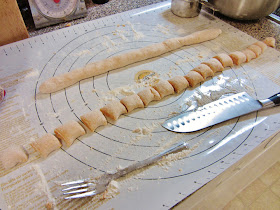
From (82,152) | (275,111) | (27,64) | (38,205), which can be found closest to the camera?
(38,205)

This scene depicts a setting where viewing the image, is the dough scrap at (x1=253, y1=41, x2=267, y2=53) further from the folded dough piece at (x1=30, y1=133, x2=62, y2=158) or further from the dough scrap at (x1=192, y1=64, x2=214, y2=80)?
the folded dough piece at (x1=30, y1=133, x2=62, y2=158)

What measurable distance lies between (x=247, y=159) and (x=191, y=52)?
1.98 ft

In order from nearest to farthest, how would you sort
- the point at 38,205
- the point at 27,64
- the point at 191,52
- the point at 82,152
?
the point at 38,205
the point at 82,152
the point at 27,64
the point at 191,52

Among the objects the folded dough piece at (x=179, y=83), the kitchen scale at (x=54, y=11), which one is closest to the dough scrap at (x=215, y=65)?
the folded dough piece at (x=179, y=83)

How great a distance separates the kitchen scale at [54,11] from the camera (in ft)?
3.76

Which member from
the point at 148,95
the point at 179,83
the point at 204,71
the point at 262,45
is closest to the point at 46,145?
the point at 148,95

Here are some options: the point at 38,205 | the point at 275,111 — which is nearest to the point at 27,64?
the point at 38,205

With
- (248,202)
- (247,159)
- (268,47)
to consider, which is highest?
(268,47)

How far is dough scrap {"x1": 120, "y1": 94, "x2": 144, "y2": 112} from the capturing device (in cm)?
85

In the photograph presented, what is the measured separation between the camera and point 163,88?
0.90 metres

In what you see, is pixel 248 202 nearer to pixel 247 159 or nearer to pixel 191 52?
pixel 247 159

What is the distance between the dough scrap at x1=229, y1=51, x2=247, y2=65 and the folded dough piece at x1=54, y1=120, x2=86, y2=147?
0.78 meters

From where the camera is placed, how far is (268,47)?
1.15 metres

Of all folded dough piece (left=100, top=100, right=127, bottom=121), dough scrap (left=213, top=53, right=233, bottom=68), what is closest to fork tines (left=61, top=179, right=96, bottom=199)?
folded dough piece (left=100, top=100, right=127, bottom=121)
